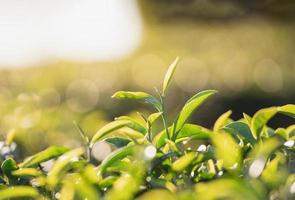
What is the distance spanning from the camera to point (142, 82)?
6.63 m

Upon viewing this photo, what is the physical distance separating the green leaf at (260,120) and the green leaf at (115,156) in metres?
0.24

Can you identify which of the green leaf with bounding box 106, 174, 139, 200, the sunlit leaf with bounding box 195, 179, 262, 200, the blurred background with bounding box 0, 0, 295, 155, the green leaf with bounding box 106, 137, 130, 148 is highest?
the sunlit leaf with bounding box 195, 179, 262, 200

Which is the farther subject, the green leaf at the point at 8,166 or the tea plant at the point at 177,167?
the green leaf at the point at 8,166

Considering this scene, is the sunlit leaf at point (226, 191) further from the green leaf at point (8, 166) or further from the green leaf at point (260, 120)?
the green leaf at point (8, 166)

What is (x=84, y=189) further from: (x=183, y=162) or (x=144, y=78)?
(x=144, y=78)

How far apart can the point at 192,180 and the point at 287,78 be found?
5130 millimetres

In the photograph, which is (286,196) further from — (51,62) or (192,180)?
(51,62)

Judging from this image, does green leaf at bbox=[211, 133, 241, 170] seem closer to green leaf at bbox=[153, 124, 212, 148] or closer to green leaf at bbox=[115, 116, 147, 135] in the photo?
green leaf at bbox=[153, 124, 212, 148]

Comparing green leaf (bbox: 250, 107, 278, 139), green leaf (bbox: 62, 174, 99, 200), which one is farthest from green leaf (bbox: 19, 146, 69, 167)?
green leaf (bbox: 250, 107, 278, 139)

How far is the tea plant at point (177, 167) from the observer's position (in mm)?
1229

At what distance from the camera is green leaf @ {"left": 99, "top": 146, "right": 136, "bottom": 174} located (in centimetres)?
140

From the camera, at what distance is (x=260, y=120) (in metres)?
1.39

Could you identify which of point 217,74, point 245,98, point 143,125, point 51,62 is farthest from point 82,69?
point 143,125

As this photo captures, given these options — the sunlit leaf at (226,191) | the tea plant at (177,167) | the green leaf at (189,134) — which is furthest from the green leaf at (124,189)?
the green leaf at (189,134)
